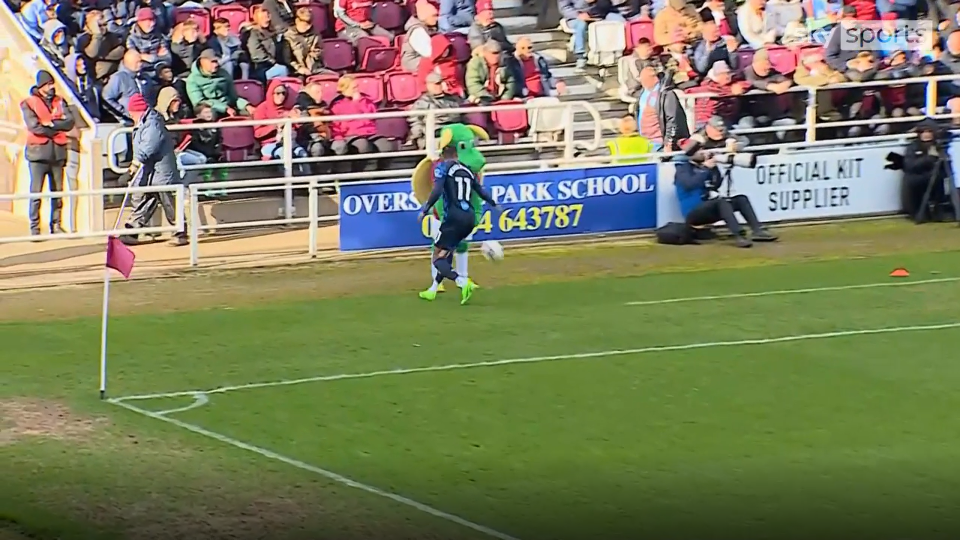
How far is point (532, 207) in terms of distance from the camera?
733 inches

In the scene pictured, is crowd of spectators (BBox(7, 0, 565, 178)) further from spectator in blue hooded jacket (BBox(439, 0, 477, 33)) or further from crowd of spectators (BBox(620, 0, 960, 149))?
crowd of spectators (BBox(620, 0, 960, 149))

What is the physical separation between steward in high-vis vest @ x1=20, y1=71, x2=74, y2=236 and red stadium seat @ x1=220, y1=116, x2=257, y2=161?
199 cm

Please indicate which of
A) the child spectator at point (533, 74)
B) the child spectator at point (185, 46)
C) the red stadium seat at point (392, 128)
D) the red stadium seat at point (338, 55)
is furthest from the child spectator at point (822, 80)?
the child spectator at point (185, 46)

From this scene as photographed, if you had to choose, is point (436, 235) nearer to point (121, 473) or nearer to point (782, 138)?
point (121, 473)

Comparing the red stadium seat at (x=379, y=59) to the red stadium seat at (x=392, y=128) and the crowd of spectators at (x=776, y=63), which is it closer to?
the red stadium seat at (x=392, y=128)

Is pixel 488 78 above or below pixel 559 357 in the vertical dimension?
above

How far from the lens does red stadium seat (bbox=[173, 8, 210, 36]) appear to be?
68.2ft

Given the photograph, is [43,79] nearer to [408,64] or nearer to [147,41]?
[147,41]

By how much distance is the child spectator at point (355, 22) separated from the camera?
71.9 ft

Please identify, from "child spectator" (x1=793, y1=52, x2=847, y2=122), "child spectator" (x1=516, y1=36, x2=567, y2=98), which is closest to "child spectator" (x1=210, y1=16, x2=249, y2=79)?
"child spectator" (x1=516, y1=36, x2=567, y2=98)

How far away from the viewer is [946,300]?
15.4 meters

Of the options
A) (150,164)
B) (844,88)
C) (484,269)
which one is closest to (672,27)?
(844,88)

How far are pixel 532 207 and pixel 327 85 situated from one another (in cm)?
361

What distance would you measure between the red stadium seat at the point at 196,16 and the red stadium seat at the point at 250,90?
0.92 meters
